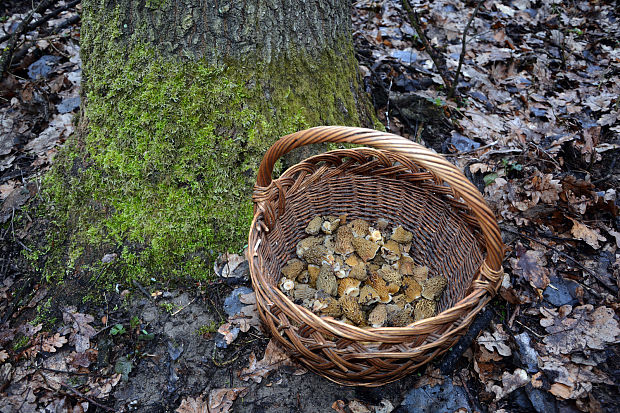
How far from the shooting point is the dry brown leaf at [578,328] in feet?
6.84

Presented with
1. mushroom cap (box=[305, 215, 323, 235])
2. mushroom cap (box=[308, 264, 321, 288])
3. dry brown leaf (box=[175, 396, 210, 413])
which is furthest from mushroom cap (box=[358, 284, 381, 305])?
dry brown leaf (box=[175, 396, 210, 413])

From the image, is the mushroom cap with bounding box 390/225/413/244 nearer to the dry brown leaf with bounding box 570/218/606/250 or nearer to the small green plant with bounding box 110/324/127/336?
the dry brown leaf with bounding box 570/218/606/250

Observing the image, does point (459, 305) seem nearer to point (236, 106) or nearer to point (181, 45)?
point (236, 106)

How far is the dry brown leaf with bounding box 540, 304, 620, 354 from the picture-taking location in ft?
6.84

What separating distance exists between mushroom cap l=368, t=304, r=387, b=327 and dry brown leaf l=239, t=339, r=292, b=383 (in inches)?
20.7

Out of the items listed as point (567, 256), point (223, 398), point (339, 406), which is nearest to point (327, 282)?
point (339, 406)

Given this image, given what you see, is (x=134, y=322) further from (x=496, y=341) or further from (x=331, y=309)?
(x=496, y=341)

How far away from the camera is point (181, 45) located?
2428 mm

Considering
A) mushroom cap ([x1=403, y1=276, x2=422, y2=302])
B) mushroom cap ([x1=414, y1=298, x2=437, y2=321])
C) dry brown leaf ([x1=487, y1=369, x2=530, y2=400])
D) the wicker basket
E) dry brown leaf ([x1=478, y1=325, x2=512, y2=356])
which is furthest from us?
mushroom cap ([x1=403, y1=276, x2=422, y2=302])

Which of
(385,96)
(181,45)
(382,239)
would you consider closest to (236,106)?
(181,45)

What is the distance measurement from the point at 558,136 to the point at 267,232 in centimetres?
271

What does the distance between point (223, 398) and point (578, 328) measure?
1.98 metres

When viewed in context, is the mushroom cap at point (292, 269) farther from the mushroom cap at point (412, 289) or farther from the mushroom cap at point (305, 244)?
the mushroom cap at point (412, 289)

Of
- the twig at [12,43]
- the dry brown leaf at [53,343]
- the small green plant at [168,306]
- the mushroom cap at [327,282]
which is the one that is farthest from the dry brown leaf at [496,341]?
the twig at [12,43]
